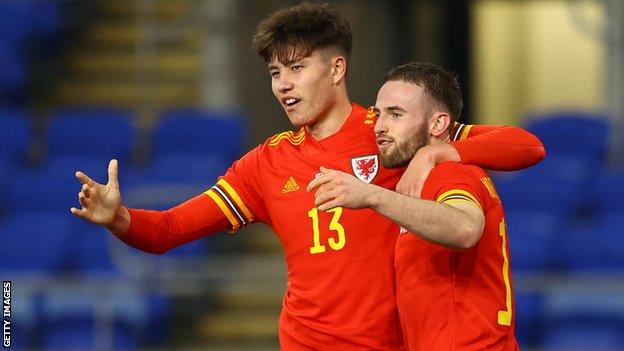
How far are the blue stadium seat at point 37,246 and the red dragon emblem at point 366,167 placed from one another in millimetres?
5113

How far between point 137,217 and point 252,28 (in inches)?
276

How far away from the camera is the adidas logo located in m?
4.23

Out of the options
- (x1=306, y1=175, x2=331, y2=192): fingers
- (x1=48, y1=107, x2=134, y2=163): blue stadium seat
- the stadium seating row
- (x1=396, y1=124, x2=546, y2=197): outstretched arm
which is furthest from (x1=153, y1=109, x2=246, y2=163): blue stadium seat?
(x1=306, y1=175, x2=331, y2=192): fingers

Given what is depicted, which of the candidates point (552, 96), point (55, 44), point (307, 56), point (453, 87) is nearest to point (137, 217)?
point (307, 56)

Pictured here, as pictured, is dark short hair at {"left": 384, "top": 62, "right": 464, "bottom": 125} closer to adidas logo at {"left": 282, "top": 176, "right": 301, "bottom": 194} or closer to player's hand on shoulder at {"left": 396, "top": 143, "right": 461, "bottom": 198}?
player's hand on shoulder at {"left": 396, "top": 143, "right": 461, "bottom": 198}

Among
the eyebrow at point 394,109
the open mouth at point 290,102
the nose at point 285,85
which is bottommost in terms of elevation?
the eyebrow at point 394,109

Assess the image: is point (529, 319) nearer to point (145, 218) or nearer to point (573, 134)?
point (573, 134)

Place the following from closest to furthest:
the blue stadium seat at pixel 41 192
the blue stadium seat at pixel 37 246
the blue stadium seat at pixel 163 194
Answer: the blue stadium seat at pixel 163 194
the blue stadium seat at pixel 37 246
the blue stadium seat at pixel 41 192

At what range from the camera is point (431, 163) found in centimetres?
380

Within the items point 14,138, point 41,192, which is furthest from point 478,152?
point 14,138

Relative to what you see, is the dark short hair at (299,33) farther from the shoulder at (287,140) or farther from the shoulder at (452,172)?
the shoulder at (452,172)

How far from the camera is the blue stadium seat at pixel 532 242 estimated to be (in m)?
8.27

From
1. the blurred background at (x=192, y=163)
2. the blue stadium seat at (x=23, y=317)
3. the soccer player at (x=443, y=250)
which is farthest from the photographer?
the blurred background at (x=192, y=163)

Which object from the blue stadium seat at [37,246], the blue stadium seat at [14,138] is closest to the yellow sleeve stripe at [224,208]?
the blue stadium seat at [37,246]
